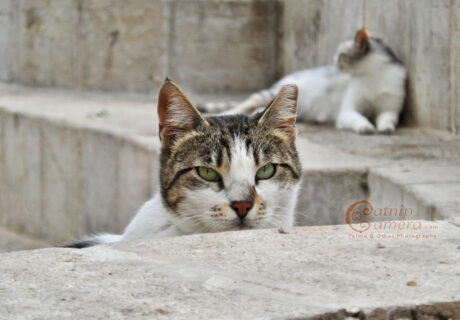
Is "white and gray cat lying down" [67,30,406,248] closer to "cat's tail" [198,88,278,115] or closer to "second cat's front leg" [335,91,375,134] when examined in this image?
"second cat's front leg" [335,91,375,134]

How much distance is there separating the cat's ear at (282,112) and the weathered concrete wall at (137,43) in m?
5.21

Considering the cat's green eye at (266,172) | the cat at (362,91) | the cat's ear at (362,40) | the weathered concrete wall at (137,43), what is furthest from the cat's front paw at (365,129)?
the weathered concrete wall at (137,43)

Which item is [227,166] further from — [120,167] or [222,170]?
[120,167]

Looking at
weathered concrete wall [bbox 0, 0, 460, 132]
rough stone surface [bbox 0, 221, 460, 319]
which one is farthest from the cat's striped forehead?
weathered concrete wall [bbox 0, 0, 460, 132]

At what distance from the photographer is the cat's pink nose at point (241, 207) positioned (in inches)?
96.1

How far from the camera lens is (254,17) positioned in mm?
8055

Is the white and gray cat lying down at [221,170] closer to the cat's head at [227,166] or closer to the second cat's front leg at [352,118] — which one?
the cat's head at [227,166]

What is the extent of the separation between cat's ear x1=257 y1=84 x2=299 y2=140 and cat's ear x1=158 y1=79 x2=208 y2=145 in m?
0.27

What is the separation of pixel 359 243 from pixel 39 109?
461 cm

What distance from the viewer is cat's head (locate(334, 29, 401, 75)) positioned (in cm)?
539

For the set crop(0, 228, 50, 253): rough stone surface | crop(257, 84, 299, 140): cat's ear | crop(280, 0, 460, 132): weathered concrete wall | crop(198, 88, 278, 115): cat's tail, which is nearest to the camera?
crop(257, 84, 299, 140): cat's ear

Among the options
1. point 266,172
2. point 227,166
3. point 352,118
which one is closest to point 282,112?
point 266,172

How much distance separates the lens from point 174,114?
8.87ft

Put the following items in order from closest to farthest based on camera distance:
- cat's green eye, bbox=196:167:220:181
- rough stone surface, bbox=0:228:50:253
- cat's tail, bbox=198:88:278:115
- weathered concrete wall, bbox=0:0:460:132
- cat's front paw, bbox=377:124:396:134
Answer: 1. cat's green eye, bbox=196:167:220:181
2. cat's front paw, bbox=377:124:396:134
3. rough stone surface, bbox=0:228:50:253
4. cat's tail, bbox=198:88:278:115
5. weathered concrete wall, bbox=0:0:460:132
